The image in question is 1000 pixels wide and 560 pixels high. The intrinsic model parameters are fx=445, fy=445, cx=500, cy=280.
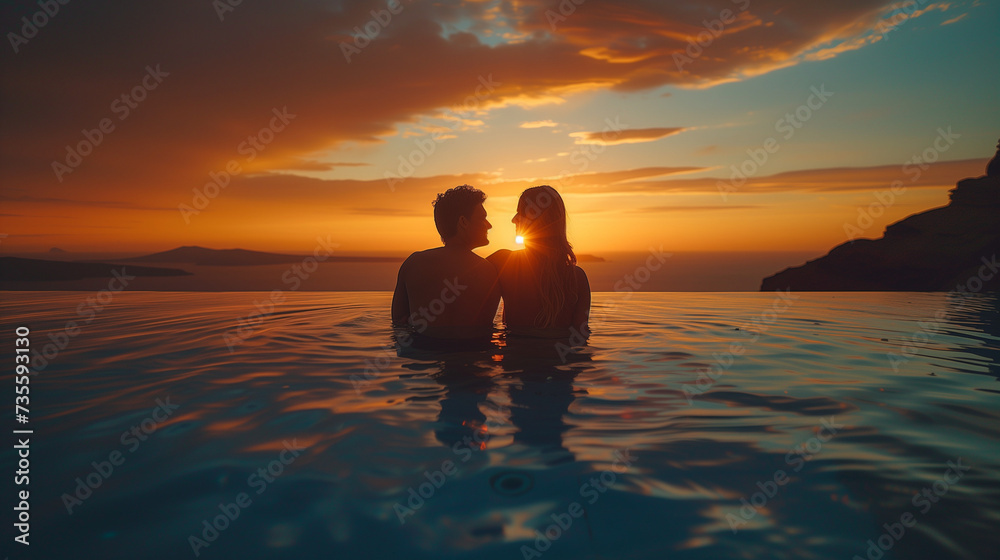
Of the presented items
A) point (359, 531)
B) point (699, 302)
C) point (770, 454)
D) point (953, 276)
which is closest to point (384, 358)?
point (359, 531)

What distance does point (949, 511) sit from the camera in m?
1.76

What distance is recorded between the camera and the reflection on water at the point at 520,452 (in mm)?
1635

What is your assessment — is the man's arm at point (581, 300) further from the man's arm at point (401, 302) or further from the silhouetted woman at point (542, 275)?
the man's arm at point (401, 302)

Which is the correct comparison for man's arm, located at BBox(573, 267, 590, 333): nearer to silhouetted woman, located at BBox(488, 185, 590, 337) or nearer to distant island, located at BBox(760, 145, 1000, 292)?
silhouetted woman, located at BBox(488, 185, 590, 337)

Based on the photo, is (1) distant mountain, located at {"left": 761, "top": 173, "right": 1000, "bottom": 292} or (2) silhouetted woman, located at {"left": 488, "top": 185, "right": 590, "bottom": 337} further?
(1) distant mountain, located at {"left": 761, "top": 173, "right": 1000, "bottom": 292}

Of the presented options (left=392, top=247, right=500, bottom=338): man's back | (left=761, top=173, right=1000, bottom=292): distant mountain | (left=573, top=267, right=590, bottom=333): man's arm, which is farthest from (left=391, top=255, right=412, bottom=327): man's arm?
(left=761, top=173, right=1000, bottom=292): distant mountain

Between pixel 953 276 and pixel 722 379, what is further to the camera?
pixel 953 276

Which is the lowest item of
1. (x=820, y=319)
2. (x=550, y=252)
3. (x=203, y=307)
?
(x=820, y=319)

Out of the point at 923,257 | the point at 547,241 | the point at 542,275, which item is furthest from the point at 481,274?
the point at 923,257

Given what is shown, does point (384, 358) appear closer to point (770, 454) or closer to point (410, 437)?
point (410, 437)

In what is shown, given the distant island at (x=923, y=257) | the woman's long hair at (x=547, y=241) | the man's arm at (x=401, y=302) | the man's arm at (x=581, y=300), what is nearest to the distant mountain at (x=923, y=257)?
the distant island at (x=923, y=257)

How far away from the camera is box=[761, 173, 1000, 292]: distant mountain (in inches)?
563

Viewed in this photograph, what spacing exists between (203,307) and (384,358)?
690 cm

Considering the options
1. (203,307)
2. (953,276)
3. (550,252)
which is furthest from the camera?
(953,276)
